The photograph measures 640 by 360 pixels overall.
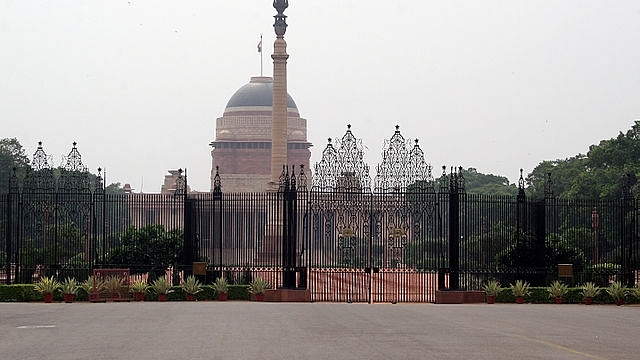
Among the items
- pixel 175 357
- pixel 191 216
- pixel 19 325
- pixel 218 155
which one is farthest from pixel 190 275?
pixel 218 155

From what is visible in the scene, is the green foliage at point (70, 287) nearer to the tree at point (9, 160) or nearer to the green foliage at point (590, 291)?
the green foliage at point (590, 291)

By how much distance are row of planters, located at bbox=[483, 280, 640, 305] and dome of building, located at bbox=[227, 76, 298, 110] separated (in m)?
76.5

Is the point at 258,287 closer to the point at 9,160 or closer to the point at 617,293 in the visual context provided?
the point at 617,293

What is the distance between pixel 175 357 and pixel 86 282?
1464 cm

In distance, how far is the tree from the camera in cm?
7344

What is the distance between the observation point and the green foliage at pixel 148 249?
1358 inches

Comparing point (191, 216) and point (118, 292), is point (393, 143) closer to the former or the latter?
point (191, 216)

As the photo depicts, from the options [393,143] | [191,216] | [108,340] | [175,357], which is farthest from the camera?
[393,143]

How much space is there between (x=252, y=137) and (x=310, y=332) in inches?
3458

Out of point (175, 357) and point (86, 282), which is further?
point (86, 282)

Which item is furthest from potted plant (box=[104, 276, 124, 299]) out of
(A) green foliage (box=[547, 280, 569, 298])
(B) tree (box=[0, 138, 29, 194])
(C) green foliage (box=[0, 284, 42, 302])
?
(B) tree (box=[0, 138, 29, 194])

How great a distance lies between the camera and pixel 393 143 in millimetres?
33094

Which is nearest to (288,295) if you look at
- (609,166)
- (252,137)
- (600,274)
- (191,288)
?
(191,288)

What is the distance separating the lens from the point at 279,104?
62.8 m
